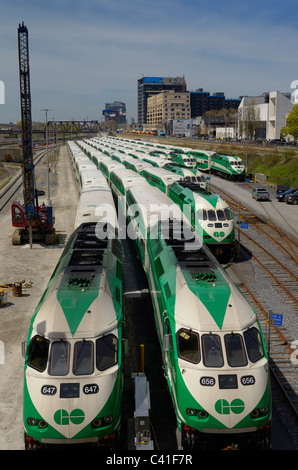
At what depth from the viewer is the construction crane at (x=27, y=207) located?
113 feet

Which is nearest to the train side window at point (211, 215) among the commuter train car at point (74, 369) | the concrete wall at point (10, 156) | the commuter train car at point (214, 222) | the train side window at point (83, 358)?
the commuter train car at point (214, 222)

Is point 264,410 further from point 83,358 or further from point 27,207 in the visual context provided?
point 27,207

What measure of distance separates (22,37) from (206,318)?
33.5 m

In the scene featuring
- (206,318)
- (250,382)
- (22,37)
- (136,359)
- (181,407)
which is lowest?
(136,359)

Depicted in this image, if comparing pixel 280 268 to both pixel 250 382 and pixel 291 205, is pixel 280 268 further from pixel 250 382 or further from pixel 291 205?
pixel 291 205

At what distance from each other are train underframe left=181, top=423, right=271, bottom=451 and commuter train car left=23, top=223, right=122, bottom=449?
185cm

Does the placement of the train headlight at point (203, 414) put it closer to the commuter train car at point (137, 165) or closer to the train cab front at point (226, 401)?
the train cab front at point (226, 401)

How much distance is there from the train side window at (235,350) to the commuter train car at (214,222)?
1546cm

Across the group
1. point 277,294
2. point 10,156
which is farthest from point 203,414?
point 10,156

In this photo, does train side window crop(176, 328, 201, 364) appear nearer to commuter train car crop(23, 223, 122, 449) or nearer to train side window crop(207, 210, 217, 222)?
commuter train car crop(23, 223, 122, 449)

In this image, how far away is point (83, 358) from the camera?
435 inches

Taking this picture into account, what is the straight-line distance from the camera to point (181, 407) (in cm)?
1105

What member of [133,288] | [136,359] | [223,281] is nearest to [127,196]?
[133,288]
